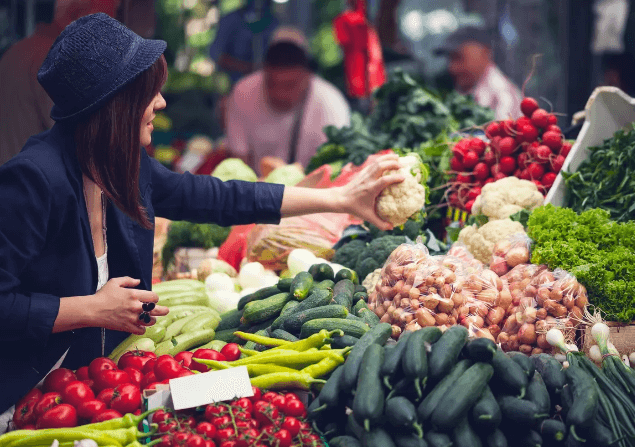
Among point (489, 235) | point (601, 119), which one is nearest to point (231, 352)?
point (489, 235)

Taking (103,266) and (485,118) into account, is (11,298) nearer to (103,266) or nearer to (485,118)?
(103,266)

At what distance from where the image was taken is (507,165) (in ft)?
13.6

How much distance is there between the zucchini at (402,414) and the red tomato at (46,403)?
4.04 feet

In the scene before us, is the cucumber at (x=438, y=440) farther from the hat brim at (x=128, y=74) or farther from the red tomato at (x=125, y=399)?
the hat brim at (x=128, y=74)

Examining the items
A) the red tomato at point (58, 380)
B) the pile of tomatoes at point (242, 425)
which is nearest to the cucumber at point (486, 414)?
the pile of tomatoes at point (242, 425)

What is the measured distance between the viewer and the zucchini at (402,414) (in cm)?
206

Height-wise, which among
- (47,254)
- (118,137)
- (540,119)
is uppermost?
(118,137)

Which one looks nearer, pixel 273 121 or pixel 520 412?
pixel 520 412

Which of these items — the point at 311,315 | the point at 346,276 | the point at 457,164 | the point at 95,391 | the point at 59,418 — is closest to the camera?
the point at 59,418

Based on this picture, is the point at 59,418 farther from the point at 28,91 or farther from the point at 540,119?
the point at 28,91

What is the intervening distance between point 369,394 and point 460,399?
0.30 metres

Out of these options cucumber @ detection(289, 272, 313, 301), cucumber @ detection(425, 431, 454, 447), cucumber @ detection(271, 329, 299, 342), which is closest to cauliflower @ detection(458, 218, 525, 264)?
cucumber @ detection(289, 272, 313, 301)

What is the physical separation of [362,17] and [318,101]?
4.77ft

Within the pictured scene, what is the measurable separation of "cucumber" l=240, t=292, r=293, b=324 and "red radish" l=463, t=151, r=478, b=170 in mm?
1785
